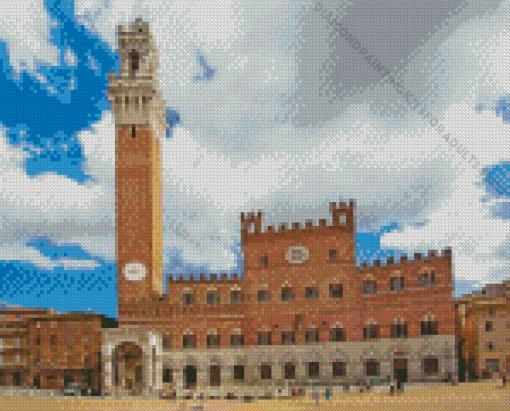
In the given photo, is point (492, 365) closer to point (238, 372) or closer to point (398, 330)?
point (398, 330)

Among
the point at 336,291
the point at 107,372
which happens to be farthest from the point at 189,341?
the point at 336,291

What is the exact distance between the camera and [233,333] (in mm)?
58438

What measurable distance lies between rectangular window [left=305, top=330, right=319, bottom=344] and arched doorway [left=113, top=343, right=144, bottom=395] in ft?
50.2

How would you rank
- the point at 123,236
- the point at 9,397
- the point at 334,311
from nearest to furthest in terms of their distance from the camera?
the point at 9,397 < the point at 334,311 < the point at 123,236

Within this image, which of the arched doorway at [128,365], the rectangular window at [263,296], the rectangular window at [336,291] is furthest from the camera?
the rectangular window at [263,296]

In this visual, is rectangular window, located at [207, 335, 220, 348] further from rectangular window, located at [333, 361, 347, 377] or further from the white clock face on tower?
rectangular window, located at [333, 361, 347, 377]

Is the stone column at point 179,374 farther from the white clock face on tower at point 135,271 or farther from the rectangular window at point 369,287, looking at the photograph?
the rectangular window at point 369,287

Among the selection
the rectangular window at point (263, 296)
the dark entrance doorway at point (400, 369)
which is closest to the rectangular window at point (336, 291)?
the rectangular window at point (263, 296)

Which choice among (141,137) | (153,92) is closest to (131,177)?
(141,137)

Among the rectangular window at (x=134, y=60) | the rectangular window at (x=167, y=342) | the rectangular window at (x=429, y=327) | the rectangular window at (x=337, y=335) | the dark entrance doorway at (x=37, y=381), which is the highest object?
the rectangular window at (x=134, y=60)

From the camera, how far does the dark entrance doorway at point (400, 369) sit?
5466cm

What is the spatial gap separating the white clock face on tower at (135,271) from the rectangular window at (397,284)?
77.3ft

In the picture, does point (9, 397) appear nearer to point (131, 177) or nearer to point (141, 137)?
point (131, 177)

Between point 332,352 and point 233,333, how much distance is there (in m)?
9.38
